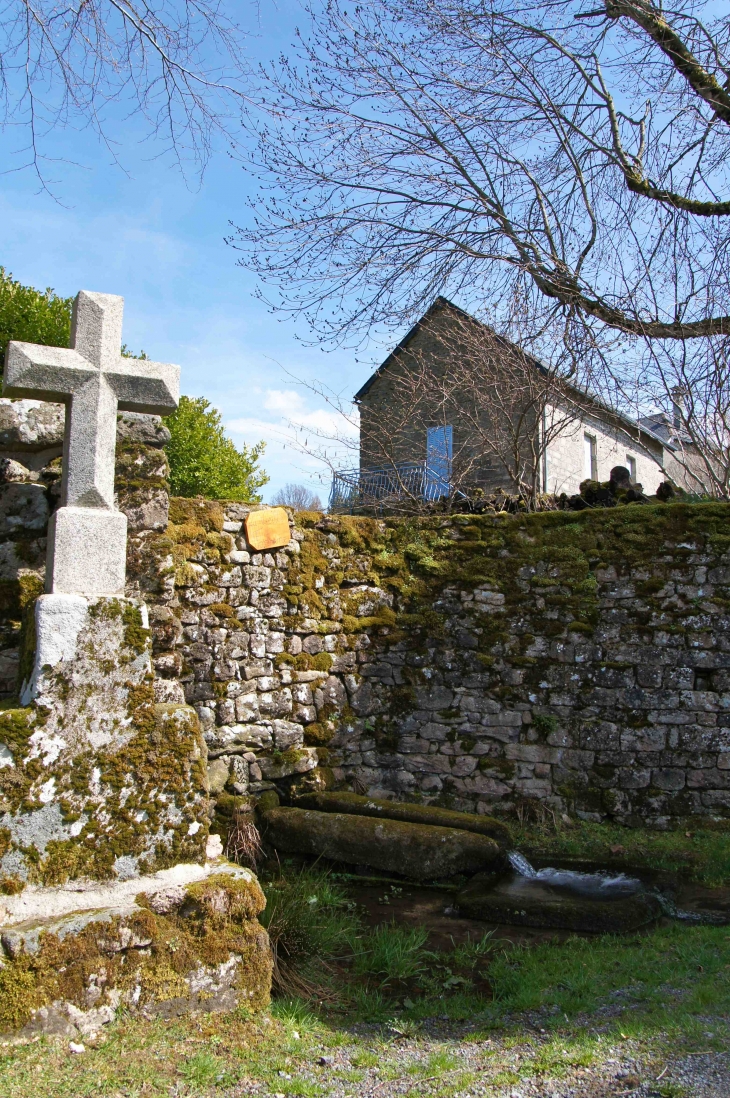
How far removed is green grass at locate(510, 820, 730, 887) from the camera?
5199 mm

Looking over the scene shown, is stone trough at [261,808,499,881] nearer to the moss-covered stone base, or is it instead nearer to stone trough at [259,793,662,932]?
stone trough at [259,793,662,932]

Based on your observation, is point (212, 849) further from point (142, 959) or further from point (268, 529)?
point (268, 529)

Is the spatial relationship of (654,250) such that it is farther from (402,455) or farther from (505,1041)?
(505,1041)

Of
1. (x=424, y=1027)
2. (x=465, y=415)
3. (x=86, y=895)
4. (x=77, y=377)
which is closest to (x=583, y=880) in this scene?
(x=424, y=1027)

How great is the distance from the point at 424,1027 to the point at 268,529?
3.49 metres

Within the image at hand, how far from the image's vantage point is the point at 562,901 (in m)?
4.57

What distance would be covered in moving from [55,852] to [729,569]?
5181 millimetres

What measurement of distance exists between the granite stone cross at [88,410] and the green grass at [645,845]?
12.0ft

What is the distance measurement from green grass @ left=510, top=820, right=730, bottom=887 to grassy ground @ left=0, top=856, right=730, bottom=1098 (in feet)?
3.30

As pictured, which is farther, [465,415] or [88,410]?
[465,415]

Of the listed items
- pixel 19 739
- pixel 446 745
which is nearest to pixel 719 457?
pixel 446 745

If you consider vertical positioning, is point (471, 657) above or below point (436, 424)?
below

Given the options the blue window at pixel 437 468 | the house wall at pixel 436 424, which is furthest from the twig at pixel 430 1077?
the blue window at pixel 437 468

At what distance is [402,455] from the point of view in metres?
11.2
